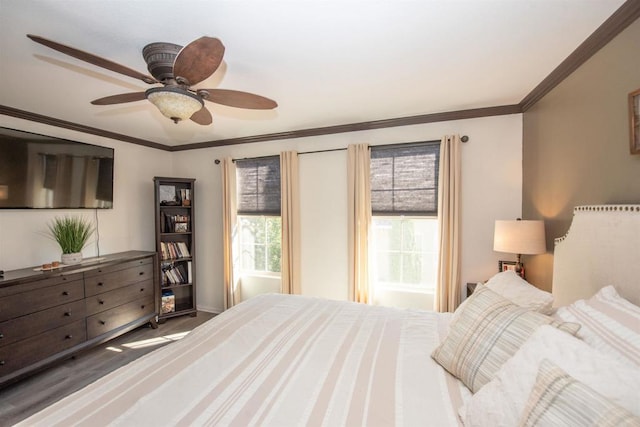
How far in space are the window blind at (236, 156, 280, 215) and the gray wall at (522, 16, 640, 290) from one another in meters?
2.73

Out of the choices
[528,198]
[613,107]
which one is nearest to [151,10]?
[613,107]

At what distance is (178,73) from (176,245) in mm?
A: 2958

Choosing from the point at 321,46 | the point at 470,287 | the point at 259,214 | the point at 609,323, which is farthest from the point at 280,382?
the point at 259,214

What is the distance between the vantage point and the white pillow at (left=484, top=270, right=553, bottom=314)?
1.34 meters

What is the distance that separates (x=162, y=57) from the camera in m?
1.47

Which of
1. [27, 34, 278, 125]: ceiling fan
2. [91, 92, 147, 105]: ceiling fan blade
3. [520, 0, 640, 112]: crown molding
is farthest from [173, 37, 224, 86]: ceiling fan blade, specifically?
[520, 0, 640, 112]: crown molding

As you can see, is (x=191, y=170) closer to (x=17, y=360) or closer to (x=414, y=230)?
(x=17, y=360)

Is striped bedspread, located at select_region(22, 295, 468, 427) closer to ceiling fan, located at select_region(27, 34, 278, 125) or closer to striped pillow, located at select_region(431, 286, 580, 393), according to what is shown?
striped pillow, located at select_region(431, 286, 580, 393)

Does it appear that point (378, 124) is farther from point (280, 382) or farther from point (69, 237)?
point (69, 237)

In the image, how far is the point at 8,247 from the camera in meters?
2.51

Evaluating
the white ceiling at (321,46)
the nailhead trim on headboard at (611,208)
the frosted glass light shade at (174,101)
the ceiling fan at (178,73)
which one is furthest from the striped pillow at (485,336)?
the frosted glass light shade at (174,101)

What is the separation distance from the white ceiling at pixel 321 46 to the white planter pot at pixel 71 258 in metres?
1.45

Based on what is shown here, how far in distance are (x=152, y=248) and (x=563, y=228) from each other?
186 inches

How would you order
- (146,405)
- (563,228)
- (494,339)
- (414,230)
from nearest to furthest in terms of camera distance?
1. (146,405)
2. (494,339)
3. (563,228)
4. (414,230)
